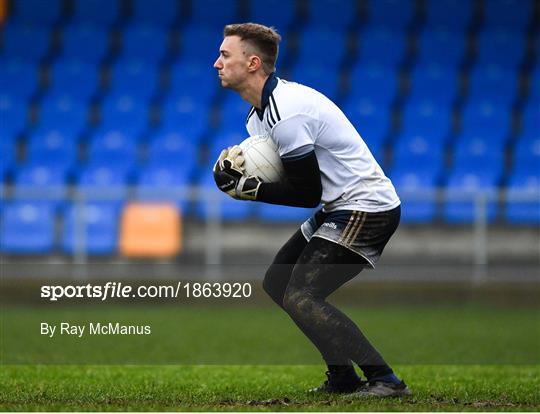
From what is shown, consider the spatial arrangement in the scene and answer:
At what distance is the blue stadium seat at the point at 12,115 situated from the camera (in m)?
15.7

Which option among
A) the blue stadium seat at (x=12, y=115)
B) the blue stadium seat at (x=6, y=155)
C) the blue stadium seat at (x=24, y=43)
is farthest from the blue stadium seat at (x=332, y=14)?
the blue stadium seat at (x=6, y=155)

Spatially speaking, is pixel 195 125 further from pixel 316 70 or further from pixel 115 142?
pixel 316 70

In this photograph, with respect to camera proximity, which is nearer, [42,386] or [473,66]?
[42,386]

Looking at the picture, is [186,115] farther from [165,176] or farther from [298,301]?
[298,301]

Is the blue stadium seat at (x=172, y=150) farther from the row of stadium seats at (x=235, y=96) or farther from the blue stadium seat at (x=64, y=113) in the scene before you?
the blue stadium seat at (x=64, y=113)

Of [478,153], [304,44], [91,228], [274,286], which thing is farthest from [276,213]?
[274,286]

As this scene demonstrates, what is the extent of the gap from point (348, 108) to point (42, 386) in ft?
35.4

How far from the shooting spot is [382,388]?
18.6ft

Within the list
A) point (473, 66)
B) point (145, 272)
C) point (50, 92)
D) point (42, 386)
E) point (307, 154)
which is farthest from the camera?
point (473, 66)

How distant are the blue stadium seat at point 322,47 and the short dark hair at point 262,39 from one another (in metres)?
11.4

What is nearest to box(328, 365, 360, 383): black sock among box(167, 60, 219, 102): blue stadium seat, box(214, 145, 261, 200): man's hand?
box(214, 145, 261, 200): man's hand

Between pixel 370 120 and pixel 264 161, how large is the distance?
35.0ft

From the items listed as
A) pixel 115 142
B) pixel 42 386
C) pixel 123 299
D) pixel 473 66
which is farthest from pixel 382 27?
pixel 42 386

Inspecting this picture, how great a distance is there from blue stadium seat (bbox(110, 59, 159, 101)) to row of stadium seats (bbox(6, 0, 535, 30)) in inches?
44.3
